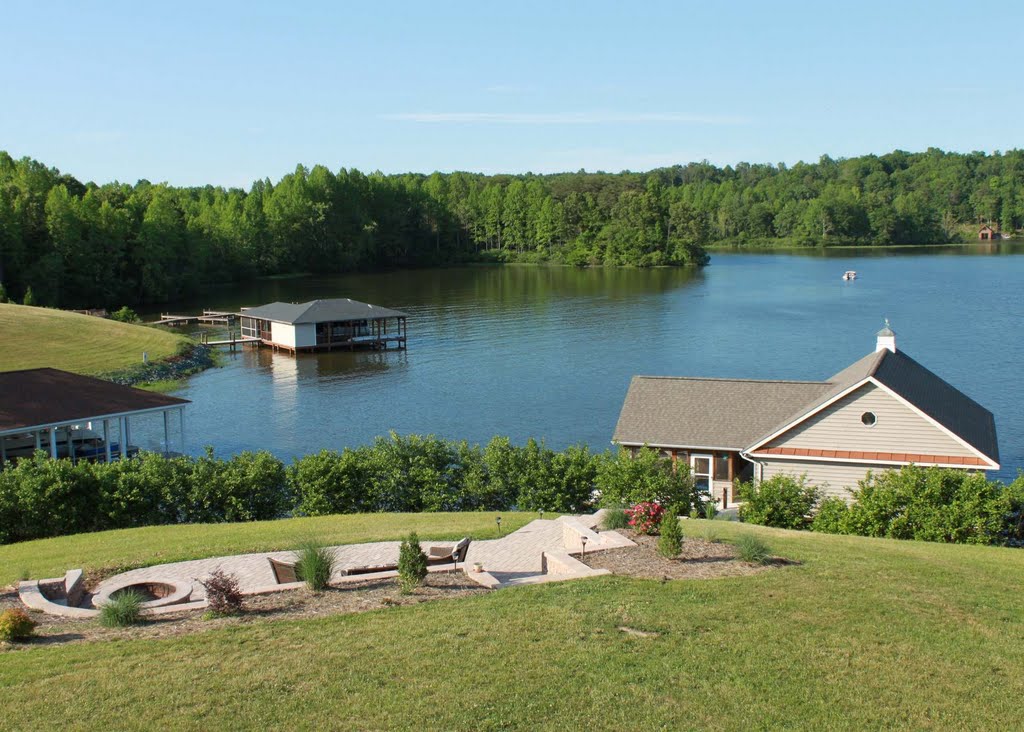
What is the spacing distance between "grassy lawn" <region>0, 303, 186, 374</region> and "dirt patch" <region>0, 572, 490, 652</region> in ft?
142

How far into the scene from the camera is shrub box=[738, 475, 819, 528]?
70.3 ft

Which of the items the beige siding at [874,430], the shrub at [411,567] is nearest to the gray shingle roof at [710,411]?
the beige siding at [874,430]

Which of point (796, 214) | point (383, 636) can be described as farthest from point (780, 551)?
point (796, 214)

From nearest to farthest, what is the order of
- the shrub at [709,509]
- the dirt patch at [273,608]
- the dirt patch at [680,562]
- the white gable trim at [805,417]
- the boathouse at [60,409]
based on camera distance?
the dirt patch at [273,608]
the dirt patch at [680,562]
the shrub at [709,509]
the white gable trim at [805,417]
the boathouse at [60,409]

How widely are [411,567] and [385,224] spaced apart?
138 meters

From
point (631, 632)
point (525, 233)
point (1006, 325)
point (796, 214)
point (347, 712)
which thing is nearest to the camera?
point (347, 712)

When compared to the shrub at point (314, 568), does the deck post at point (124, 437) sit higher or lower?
lower

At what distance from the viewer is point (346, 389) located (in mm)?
51156

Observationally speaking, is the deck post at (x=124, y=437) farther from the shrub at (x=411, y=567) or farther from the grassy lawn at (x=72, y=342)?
the grassy lawn at (x=72, y=342)

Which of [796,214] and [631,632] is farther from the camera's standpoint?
[796,214]

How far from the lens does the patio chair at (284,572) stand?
1449 cm

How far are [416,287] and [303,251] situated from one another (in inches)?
1124

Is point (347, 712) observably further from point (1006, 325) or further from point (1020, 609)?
point (1006, 325)

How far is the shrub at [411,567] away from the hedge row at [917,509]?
1015 cm
